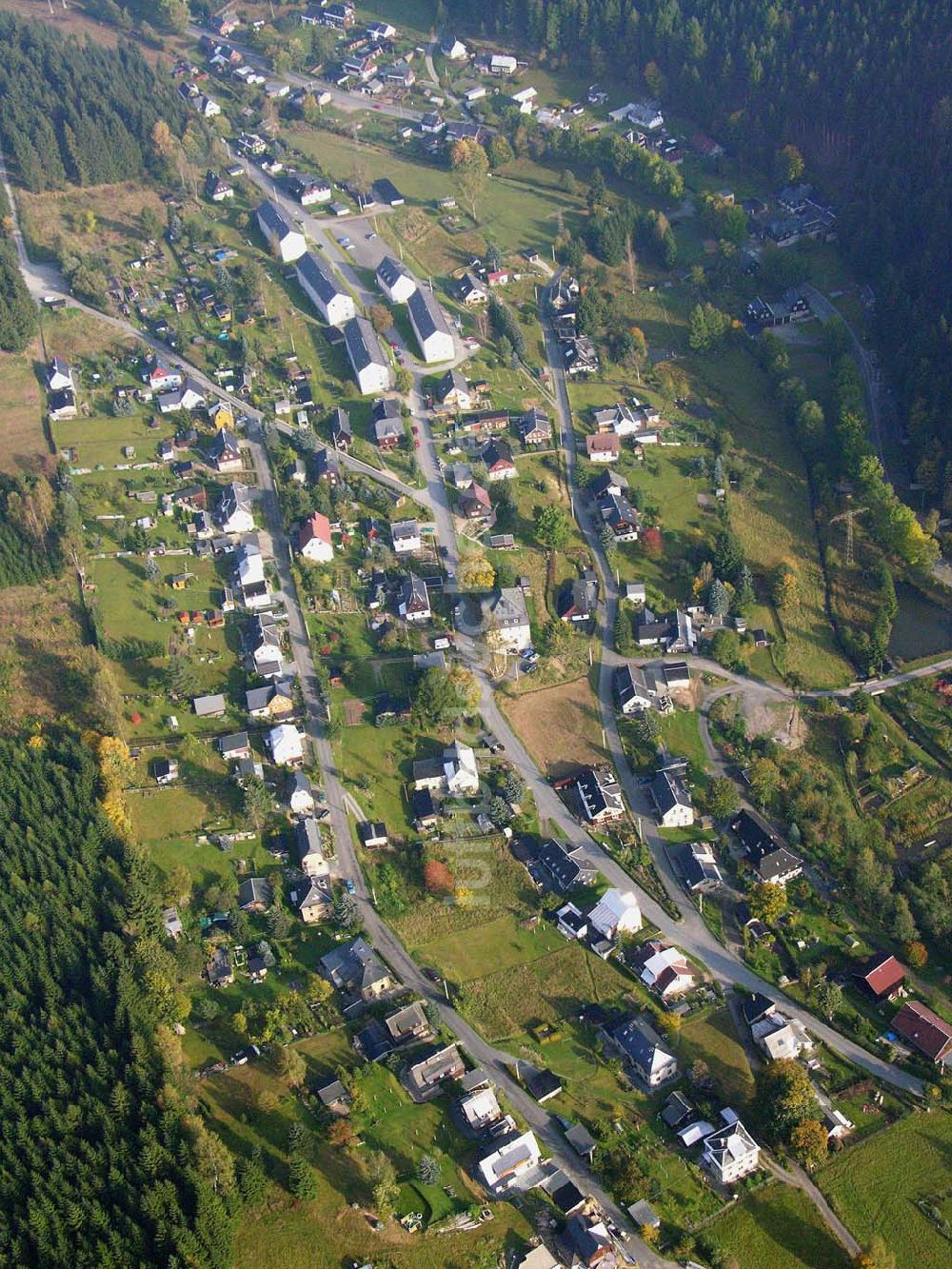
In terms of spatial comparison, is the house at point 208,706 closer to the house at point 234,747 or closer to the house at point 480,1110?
the house at point 234,747

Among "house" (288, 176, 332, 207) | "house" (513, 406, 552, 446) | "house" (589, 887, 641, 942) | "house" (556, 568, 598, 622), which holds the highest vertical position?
"house" (288, 176, 332, 207)

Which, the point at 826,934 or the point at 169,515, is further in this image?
the point at 169,515

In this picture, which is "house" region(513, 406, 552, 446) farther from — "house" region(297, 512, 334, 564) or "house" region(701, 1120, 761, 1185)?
"house" region(701, 1120, 761, 1185)

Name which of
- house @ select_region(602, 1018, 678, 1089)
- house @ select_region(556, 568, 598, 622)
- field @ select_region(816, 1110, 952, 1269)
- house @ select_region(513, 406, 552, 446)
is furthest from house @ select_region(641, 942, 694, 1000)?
→ house @ select_region(513, 406, 552, 446)

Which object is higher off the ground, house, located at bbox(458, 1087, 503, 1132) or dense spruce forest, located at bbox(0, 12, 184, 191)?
dense spruce forest, located at bbox(0, 12, 184, 191)

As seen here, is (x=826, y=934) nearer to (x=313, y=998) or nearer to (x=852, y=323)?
(x=313, y=998)

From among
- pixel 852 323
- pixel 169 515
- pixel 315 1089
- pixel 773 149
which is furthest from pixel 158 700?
pixel 773 149
